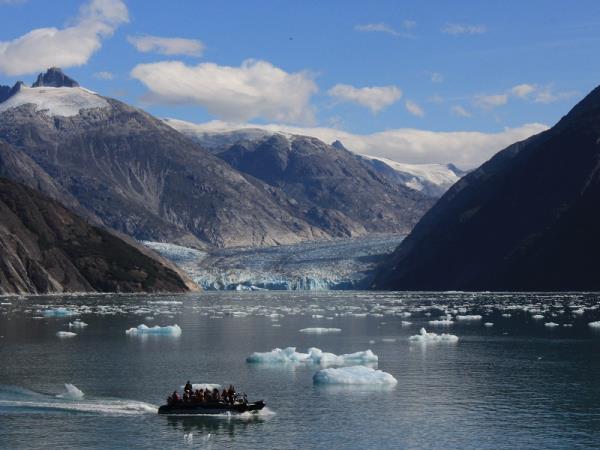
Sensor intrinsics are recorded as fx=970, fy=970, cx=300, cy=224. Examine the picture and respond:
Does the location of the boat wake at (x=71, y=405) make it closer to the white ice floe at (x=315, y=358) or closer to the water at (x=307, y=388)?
the water at (x=307, y=388)

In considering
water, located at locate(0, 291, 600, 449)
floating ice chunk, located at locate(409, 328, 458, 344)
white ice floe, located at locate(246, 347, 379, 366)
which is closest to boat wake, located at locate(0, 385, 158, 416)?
water, located at locate(0, 291, 600, 449)

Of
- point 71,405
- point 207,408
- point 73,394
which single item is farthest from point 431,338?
point 71,405

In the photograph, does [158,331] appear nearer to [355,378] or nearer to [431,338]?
[431,338]

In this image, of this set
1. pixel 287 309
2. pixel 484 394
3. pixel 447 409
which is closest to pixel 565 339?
pixel 484 394

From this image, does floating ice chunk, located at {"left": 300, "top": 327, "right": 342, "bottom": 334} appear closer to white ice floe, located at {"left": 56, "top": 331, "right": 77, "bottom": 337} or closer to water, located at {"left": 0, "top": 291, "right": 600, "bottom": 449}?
water, located at {"left": 0, "top": 291, "right": 600, "bottom": 449}

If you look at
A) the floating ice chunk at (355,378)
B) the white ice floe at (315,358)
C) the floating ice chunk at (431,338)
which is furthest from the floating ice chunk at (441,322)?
the floating ice chunk at (355,378)

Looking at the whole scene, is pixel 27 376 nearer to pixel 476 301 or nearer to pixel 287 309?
pixel 287 309
